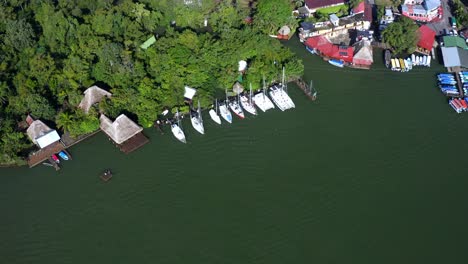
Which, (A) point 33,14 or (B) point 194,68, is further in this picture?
(A) point 33,14

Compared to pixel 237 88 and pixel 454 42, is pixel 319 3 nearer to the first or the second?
pixel 454 42

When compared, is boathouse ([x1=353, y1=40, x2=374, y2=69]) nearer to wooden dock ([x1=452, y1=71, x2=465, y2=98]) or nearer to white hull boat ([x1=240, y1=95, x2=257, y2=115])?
wooden dock ([x1=452, y1=71, x2=465, y2=98])

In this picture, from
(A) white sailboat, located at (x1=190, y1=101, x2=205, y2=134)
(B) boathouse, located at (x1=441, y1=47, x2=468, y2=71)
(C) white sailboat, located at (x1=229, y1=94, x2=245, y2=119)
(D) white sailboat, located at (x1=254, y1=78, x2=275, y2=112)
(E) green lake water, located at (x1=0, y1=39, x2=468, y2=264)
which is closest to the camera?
(E) green lake water, located at (x1=0, y1=39, x2=468, y2=264)

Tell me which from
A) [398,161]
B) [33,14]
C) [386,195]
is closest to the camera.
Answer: [386,195]

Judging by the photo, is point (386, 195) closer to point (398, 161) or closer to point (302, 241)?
point (398, 161)

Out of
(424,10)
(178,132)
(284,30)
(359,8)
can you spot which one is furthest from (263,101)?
(424,10)

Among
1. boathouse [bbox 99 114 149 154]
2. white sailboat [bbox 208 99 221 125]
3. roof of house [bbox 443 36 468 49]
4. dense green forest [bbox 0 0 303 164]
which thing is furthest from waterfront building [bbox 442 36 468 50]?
boathouse [bbox 99 114 149 154]

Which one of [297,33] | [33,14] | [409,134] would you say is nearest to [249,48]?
[297,33]
